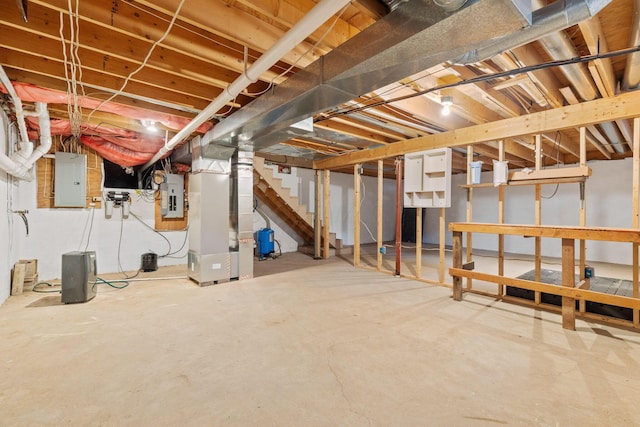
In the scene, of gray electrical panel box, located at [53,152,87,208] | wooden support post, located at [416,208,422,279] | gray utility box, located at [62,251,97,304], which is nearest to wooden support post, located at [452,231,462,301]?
wooden support post, located at [416,208,422,279]

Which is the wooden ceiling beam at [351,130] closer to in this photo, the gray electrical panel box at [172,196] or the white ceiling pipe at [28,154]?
the white ceiling pipe at [28,154]

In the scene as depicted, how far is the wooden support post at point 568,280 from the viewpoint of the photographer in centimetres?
253

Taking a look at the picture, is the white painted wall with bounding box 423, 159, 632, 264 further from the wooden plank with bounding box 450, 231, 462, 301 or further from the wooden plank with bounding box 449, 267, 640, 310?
the wooden plank with bounding box 449, 267, 640, 310

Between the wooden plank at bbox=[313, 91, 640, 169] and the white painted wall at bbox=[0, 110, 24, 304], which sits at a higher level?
the wooden plank at bbox=[313, 91, 640, 169]

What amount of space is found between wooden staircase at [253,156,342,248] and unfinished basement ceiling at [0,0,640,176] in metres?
1.74

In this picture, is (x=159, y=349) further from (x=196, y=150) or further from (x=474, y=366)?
(x=196, y=150)

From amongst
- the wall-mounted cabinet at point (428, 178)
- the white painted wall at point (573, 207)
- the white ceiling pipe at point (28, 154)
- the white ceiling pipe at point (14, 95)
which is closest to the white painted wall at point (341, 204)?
the white painted wall at point (573, 207)

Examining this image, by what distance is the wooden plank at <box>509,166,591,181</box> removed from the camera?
113 inches

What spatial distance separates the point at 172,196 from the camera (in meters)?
5.13

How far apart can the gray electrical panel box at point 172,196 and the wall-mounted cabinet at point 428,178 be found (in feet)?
13.1

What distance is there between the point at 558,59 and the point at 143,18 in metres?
2.86

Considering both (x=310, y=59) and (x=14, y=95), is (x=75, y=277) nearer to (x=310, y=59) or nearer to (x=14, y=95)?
(x=14, y=95)

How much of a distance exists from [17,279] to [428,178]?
544cm

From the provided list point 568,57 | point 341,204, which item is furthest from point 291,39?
point 341,204
